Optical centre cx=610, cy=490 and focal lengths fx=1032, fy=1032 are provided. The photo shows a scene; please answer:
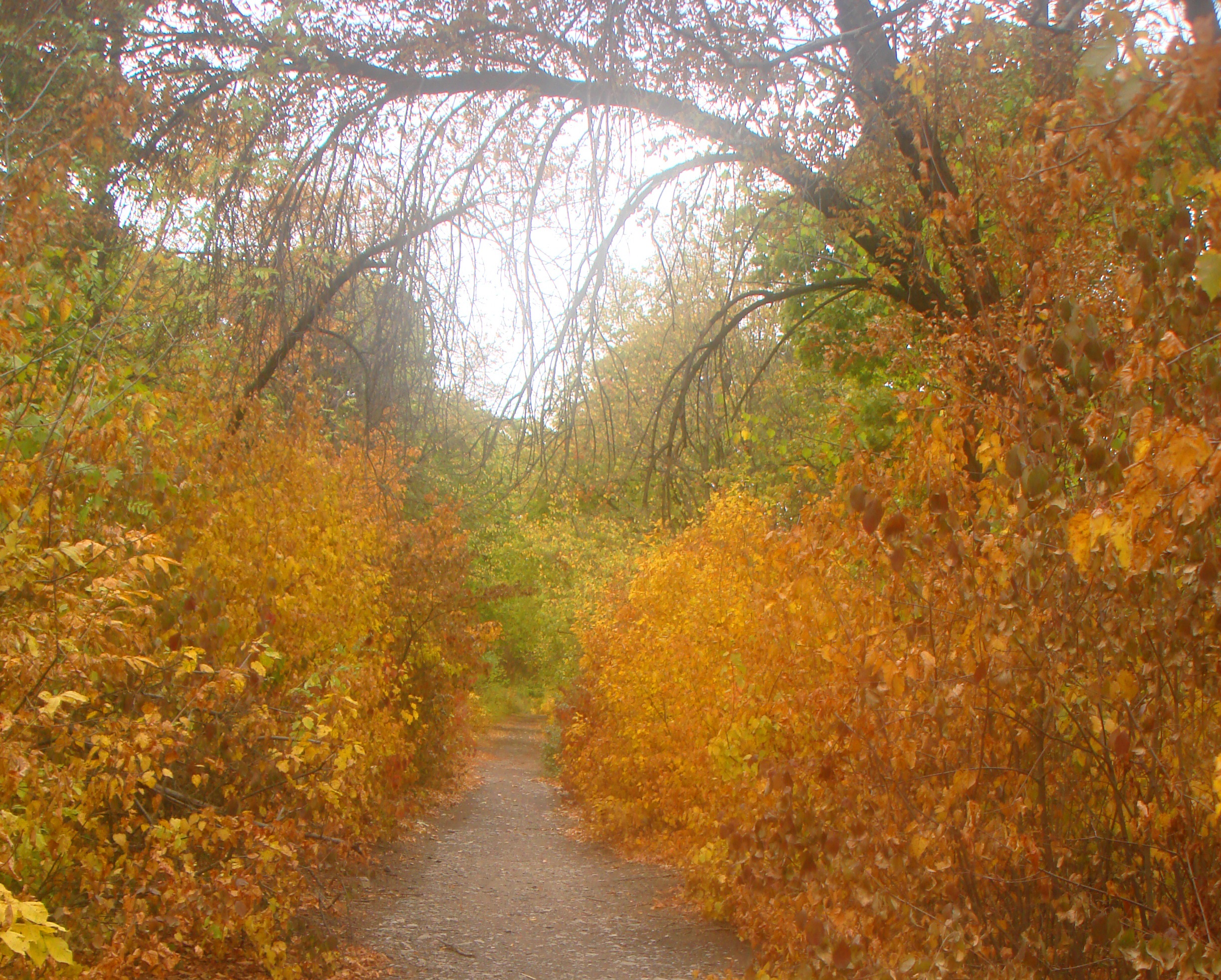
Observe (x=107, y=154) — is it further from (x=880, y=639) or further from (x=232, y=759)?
(x=880, y=639)

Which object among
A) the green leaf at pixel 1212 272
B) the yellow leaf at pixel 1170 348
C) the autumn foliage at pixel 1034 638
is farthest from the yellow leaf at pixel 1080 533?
the green leaf at pixel 1212 272

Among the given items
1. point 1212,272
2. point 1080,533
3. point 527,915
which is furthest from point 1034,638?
point 527,915

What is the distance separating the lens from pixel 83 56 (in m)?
5.67

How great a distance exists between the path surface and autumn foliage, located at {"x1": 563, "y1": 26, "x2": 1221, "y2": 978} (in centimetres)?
402

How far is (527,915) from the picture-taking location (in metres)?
10.3

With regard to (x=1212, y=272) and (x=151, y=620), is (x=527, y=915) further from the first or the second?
(x=1212, y=272)

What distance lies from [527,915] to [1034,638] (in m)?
8.07

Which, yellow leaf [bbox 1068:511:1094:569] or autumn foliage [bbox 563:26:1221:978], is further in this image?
autumn foliage [bbox 563:26:1221:978]

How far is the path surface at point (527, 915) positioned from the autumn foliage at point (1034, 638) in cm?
402

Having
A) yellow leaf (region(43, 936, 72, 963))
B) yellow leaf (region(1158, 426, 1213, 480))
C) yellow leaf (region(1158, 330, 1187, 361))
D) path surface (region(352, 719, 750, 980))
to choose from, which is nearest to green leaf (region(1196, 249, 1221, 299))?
yellow leaf (region(1158, 426, 1213, 480))

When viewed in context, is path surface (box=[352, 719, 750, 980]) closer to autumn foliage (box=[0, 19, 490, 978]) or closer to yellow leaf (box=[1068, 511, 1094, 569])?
autumn foliage (box=[0, 19, 490, 978])

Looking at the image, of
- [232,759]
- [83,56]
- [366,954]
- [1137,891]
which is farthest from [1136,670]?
[366,954]

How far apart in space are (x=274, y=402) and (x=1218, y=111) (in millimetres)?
7537

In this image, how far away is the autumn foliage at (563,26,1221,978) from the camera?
9.77 feet
